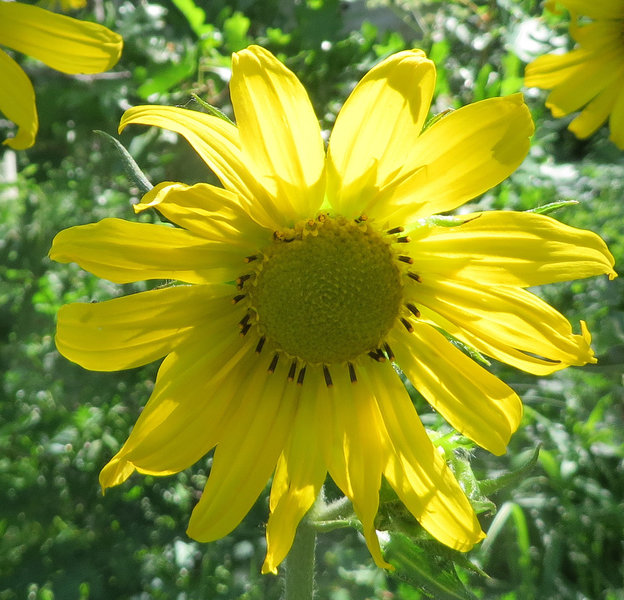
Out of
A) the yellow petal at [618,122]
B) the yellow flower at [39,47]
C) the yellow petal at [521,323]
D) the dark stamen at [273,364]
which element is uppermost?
the yellow flower at [39,47]

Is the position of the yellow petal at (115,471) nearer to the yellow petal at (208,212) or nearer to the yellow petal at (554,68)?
the yellow petal at (208,212)

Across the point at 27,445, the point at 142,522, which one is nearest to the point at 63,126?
the point at 27,445

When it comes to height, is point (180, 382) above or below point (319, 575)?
above

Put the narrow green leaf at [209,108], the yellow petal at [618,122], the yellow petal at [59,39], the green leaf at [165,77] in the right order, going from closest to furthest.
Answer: the narrow green leaf at [209,108] < the yellow petal at [59,39] < the green leaf at [165,77] < the yellow petal at [618,122]

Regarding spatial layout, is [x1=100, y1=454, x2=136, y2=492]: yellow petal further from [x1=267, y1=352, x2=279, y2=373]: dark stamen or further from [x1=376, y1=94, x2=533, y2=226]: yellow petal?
[x1=376, y1=94, x2=533, y2=226]: yellow petal

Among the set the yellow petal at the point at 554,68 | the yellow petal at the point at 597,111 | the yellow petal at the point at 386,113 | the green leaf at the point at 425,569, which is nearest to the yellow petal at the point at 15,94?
the yellow petal at the point at 386,113

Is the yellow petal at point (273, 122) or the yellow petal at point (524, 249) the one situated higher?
the yellow petal at point (273, 122)

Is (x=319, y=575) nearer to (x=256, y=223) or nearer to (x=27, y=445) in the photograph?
(x=27, y=445)
